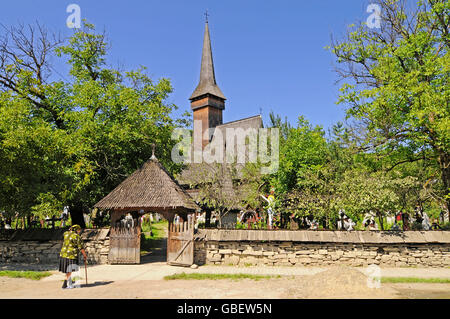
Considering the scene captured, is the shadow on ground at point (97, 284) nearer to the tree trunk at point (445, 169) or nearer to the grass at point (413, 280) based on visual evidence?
the grass at point (413, 280)

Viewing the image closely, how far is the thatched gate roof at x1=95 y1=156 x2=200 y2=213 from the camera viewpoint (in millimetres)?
14883

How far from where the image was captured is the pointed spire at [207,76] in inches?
1688

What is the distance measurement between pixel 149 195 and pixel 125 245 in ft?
8.12

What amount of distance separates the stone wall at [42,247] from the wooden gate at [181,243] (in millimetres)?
3152

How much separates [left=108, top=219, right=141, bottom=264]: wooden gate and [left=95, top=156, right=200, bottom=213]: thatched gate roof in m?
→ 0.98

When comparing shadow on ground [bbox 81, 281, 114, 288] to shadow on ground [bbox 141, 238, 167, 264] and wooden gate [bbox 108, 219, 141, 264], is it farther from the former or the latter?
shadow on ground [bbox 141, 238, 167, 264]

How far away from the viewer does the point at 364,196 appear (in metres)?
15.0

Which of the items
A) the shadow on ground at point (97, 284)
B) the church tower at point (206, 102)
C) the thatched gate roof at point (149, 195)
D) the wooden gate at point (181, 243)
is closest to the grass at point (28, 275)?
the shadow on ground at point (97, 284)

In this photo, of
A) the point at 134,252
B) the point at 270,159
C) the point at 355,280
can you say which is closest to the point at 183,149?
the point at 270,159

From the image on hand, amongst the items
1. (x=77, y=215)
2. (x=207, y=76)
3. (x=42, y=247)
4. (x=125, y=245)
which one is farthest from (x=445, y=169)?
(x=207, y=76)

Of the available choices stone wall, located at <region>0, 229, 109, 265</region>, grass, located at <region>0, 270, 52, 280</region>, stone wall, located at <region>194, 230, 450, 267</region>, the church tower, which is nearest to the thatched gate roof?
stone wall, located at <region>0, 229, 109, 265</region>
